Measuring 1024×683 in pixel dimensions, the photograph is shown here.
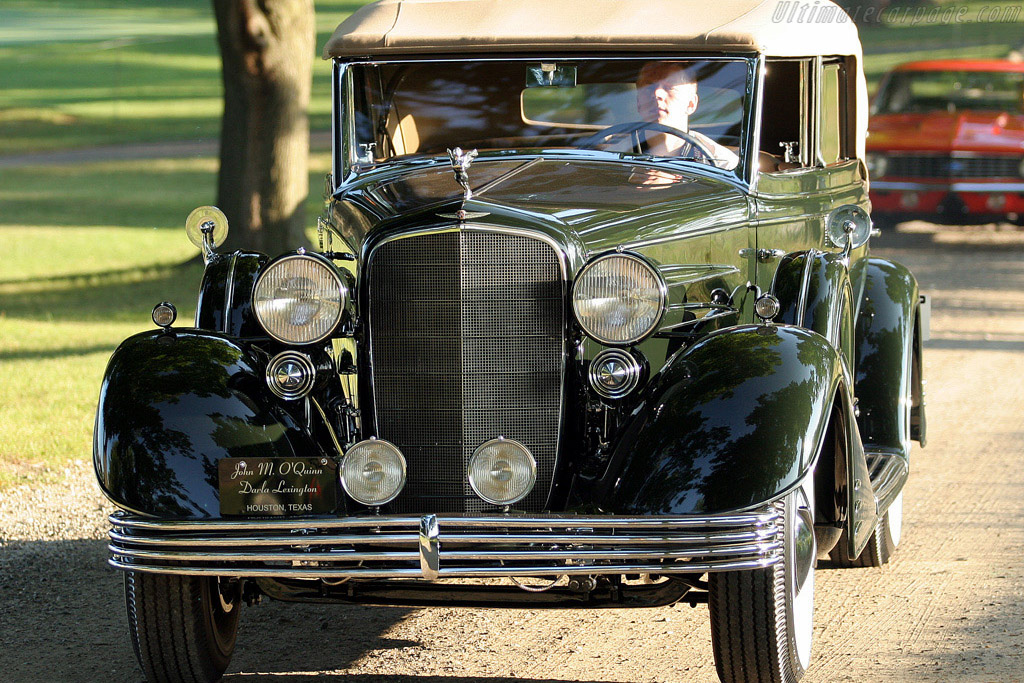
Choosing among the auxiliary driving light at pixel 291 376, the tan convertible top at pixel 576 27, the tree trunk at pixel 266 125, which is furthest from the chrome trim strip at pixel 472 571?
the tree trunk at pixel 266 125

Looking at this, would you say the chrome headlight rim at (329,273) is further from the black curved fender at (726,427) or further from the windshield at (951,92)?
the windshield at (951,92)

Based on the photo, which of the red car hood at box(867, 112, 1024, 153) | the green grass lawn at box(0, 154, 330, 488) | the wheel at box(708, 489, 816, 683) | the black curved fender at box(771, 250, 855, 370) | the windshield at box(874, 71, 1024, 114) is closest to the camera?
the wheel at box(708, 489, 816, 683)

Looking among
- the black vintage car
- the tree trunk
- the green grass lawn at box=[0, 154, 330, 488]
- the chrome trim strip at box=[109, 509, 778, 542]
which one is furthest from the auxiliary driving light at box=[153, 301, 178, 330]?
the tree trunk

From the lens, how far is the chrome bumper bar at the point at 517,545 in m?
3.33

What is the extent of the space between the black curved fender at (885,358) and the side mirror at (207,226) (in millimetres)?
2463

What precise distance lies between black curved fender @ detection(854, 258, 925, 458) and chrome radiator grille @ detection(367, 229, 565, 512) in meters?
1.80

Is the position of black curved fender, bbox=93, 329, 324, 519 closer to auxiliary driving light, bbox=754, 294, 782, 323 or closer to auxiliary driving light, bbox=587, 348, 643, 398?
auxiliary driving light, bbox=587, 348, 643, 398

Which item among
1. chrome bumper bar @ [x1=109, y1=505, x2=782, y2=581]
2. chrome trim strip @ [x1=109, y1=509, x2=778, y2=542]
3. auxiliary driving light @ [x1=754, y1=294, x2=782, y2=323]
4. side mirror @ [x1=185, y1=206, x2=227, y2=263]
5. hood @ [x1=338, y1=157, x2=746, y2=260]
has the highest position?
hood @ [x1=338, y1=157, x2=746, y2=260]

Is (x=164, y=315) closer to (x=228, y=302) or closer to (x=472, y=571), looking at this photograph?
(x=228, y=302)

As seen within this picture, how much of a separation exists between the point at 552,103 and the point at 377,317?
1.60 meters

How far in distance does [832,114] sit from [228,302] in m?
2.62

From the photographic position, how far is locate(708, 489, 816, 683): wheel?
3.47 metres

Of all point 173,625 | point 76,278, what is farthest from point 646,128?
point 76,278

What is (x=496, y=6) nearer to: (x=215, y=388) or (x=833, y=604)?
(x=215, y=388)
